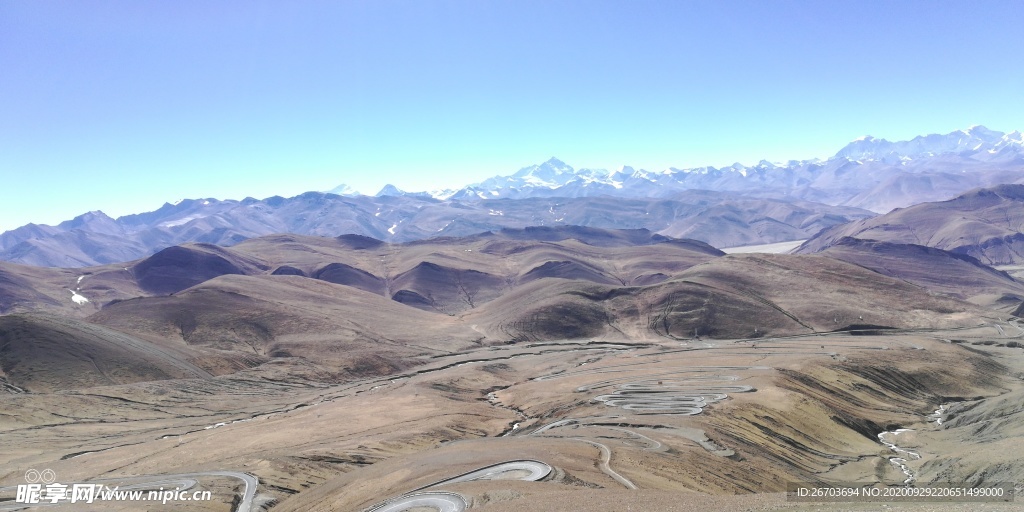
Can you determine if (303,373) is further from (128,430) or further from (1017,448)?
(1017,448)

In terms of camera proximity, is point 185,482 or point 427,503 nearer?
point 427,503

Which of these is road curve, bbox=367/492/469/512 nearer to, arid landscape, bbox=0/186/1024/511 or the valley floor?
arid landscape, bbox=0/186/1024/511

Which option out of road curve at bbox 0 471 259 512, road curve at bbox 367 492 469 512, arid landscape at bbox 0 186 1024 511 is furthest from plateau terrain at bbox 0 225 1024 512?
arid landscape at bbox 0 186 1024 511

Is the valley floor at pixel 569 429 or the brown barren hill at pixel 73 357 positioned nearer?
the valley floor at pixel 569 429

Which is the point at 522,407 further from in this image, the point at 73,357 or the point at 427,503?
the point at 73,357

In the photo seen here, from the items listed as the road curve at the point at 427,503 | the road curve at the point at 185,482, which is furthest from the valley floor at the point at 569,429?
the road curve at the point at 427,503

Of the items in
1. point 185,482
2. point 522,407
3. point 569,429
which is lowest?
point 522,407

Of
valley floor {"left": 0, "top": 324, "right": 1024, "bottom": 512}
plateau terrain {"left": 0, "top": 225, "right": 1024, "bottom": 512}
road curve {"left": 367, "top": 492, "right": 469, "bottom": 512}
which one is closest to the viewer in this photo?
road curve {"left": 367, "top": 492, "right": 469, "bottom": 512}

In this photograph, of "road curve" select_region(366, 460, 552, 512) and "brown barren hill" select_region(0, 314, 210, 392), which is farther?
"brown barren hill" select_region(0, 314, 210, 392)

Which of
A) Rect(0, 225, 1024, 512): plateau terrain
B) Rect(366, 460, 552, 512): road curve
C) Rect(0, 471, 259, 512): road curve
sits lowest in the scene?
Rect(0, 225, 1024, 512): plateau terrain

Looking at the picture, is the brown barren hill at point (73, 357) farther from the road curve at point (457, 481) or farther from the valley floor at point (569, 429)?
the road curve at point (457, 481)

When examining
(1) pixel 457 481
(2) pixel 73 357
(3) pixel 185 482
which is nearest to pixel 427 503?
(1) pixel 457 481

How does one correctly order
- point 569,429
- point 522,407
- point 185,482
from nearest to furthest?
point 185,482 < point 569,429 < point 522,407
